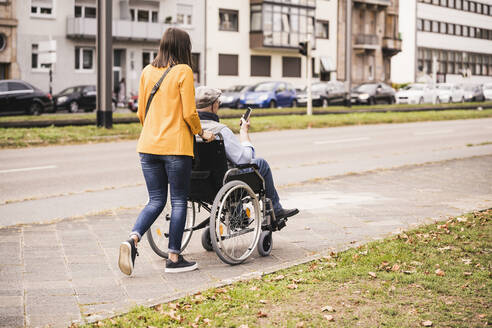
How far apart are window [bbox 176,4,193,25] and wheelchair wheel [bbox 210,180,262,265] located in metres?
45.5

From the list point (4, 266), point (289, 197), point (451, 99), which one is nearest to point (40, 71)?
point (451, 99)

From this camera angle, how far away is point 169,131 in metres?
5.54

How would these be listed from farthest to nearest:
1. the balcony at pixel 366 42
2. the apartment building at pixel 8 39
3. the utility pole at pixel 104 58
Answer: the balcony at pixel 366 42
the apartment building at pixel 8 39
the utility pole at pixel 104 58

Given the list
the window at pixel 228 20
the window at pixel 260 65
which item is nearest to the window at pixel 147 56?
the window at pixel 228 20

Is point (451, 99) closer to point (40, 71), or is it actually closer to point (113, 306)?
point (40, 71)

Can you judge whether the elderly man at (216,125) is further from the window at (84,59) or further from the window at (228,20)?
the window at (228,20)

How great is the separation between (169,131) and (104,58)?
1526cm

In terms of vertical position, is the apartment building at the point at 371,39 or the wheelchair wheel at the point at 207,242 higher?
the apartment building at the point at 371,39

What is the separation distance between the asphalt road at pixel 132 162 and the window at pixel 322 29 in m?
38.8

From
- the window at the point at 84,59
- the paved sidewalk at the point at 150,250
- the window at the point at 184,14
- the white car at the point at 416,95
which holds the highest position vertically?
the window at the point at 184,14

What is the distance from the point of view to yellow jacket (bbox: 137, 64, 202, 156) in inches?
216

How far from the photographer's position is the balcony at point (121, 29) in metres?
44.4

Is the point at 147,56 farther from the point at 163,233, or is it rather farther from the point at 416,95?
the point at 163,233

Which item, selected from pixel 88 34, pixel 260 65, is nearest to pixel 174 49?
pixel 88 34
